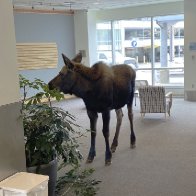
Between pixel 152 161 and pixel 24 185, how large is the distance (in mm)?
3037

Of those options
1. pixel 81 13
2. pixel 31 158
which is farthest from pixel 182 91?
pixel 31 158

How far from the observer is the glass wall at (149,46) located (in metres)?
11.3

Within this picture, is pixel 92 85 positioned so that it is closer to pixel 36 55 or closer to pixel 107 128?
pixel 107 128

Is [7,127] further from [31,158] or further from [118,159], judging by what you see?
[118,159]

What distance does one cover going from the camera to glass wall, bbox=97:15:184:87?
37.1ft

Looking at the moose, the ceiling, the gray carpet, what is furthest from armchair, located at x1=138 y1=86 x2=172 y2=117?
the ceiling

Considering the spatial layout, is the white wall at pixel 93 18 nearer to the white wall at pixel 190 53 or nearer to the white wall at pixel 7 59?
the white wall at pixel 190 53

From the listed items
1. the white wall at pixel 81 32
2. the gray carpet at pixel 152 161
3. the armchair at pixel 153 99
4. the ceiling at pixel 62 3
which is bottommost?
the gray carpet at pixel 152 161

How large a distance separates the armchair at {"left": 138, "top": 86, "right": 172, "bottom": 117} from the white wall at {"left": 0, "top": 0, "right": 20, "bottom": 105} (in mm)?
5436

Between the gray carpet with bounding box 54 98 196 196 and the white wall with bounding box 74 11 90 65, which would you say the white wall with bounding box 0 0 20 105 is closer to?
the gray carpet with bounding box 54 98 196 196

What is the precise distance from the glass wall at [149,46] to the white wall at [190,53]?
0.85 meters

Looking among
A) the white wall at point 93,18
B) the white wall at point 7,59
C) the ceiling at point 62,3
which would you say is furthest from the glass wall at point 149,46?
the white wall at point 7,59

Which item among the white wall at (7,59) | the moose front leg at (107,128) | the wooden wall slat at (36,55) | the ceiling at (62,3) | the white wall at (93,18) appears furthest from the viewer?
the white wall at (93,18)

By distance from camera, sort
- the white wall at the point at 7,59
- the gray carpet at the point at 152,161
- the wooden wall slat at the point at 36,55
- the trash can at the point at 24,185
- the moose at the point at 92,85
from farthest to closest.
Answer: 1. the wooden wall slat at the point at 36,55
2. the moose at the point at 92,85
3. the gray carpet at the point at 152,161
4. the white wall at the point at 7,59
5. the trash can at the point at 24,185
